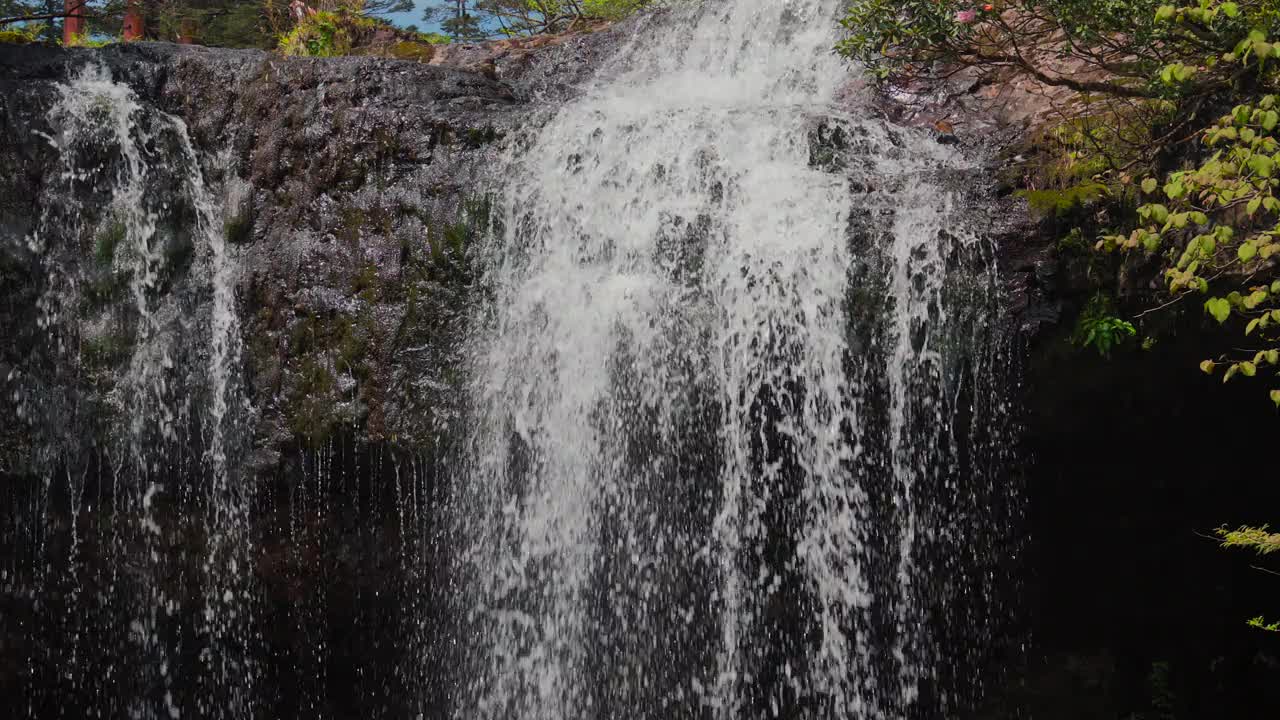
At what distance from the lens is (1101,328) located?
5.67m

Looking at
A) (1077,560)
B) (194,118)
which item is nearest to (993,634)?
(1077,560)

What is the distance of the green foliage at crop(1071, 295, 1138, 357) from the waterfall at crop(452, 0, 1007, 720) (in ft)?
1.59

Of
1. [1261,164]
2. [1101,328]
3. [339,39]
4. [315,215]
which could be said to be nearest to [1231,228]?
[1261,164]

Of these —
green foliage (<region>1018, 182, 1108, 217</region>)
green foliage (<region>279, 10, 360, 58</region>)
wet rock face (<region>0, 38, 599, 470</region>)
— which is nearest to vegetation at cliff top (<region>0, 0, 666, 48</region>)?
green foliage (<region>279, 10, 360, 58</region>)

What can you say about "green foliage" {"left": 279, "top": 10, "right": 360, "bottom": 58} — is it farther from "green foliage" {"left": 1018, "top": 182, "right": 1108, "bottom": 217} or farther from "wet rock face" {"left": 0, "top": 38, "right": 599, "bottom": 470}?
"green foliage" {"left": 1018, "top": 182, "right": 1108, "bottom": 217}

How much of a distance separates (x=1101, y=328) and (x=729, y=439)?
2.12 m

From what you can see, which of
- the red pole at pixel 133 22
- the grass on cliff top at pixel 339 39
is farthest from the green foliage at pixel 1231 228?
the red pole at pixel 133 22

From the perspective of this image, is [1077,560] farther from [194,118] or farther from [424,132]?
[194,118]

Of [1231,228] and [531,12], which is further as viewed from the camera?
[531,12]

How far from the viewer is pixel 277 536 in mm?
6762

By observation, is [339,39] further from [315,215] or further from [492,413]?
[492,413]

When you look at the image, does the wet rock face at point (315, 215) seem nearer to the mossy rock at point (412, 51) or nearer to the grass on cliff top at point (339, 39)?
the mossy rock at point (412, 51)

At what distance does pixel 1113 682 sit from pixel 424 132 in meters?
5.65

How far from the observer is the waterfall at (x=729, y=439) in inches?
232
